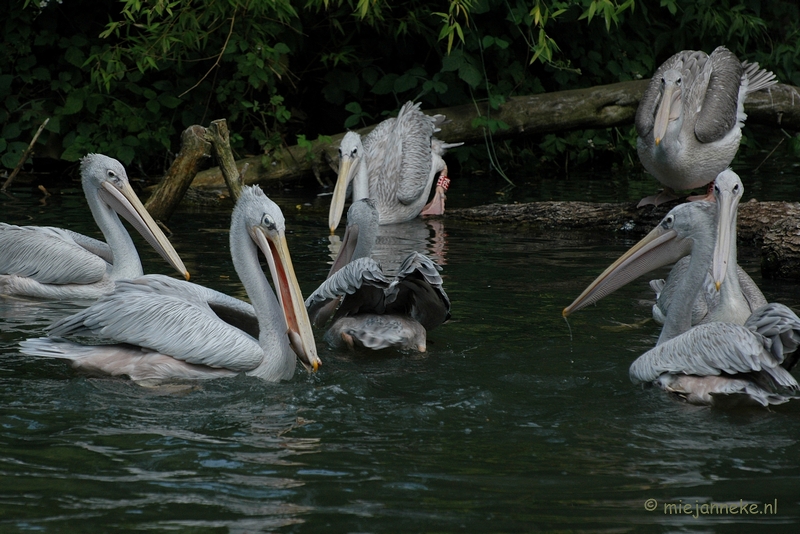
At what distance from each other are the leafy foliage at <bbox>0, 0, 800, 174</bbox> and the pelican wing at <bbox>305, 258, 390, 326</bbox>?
16.6 feet

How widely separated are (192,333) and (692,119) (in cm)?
467

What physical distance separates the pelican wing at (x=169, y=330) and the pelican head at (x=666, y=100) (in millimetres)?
3849

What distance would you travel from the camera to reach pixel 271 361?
3.84m

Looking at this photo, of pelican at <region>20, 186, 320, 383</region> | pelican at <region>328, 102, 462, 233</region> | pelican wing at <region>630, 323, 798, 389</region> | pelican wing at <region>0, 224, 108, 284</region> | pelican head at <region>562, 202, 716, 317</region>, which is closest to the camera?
pelican wing at <region>630, 323, 798, 389</region>

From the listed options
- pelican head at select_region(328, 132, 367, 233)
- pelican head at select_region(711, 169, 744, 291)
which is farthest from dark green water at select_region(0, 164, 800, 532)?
pelican head at select_region(328, 132, 367, 233)

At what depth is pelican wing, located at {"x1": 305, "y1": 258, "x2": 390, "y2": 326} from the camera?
421cm

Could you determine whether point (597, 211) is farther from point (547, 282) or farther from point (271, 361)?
point (271, 361)

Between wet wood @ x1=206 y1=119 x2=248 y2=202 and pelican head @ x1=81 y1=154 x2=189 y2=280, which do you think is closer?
pelican head @ x1=81 y1=154 x2=189 y2=280

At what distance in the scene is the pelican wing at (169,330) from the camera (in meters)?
3.81

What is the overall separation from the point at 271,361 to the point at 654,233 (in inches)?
69.5

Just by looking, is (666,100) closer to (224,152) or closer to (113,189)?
(224,152)

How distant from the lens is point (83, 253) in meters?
5.56

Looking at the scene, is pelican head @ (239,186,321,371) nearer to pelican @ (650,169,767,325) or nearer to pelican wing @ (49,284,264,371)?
pelican wing @ (49,284,264,371)

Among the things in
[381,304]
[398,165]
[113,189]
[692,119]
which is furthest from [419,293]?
[398,165]
